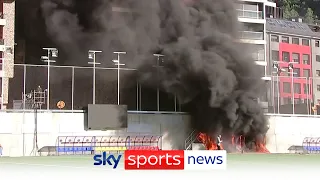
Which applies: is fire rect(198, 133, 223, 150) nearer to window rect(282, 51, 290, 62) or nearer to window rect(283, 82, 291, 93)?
window rect(283, 82, 291, 93)

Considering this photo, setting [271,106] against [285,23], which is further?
[285,23]

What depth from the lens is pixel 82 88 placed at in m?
36.6

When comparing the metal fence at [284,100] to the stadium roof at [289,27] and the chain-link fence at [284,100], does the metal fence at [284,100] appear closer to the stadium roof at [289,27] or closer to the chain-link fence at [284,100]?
the chain-link fence at [284,100]

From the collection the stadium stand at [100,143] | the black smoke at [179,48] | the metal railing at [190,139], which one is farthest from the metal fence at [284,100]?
the stadium stand at [100,143]

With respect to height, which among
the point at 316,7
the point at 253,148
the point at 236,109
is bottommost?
the point at 253,148

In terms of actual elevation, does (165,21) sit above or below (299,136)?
above

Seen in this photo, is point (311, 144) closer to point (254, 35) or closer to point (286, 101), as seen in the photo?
point (286, 101)

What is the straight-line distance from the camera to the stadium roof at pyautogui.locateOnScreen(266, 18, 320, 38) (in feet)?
236

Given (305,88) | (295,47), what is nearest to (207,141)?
(305,88)

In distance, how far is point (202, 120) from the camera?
127 feet

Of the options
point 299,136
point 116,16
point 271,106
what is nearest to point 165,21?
point 116,16

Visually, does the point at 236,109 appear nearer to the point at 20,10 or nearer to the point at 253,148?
the point at 253,148

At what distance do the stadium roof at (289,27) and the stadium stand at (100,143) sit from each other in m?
38.7

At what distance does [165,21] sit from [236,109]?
924 centimetres
